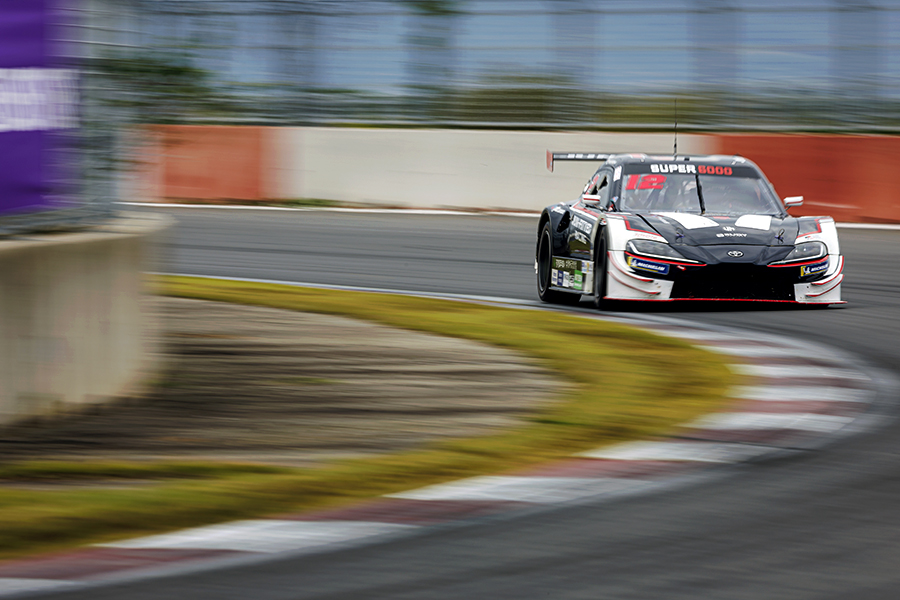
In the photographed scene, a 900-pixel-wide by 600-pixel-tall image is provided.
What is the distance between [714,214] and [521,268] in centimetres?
340

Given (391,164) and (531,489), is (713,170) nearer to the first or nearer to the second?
(531,489)

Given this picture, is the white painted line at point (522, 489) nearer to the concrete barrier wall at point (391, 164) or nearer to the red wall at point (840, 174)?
the red wall at point (840, 174)

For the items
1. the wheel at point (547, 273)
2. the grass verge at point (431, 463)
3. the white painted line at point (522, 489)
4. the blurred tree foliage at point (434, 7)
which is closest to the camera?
the grass verge at point (431, 463)

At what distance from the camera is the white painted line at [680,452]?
565 cm

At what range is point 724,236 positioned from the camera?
35.7 ft

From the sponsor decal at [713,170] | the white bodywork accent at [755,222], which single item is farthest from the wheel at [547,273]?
the white bodywork accent at [755,222]

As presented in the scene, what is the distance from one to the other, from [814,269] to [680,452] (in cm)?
558

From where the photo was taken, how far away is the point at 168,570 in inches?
158

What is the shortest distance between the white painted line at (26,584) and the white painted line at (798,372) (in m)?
4.82

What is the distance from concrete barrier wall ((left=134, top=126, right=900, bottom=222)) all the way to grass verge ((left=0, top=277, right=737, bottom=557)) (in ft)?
35.8

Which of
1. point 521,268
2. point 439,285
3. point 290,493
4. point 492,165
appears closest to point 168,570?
point 290,493

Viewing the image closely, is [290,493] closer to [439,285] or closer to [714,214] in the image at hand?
[714,214]

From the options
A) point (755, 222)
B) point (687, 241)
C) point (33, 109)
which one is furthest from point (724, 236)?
point (33, 109)

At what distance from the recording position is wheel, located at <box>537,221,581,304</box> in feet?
39.1
